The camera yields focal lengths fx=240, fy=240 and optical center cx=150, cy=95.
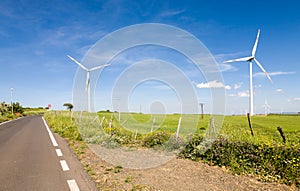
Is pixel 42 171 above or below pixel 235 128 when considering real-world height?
below

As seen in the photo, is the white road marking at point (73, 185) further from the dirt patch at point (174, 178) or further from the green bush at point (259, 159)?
Result: the green bush at point (259, 159)

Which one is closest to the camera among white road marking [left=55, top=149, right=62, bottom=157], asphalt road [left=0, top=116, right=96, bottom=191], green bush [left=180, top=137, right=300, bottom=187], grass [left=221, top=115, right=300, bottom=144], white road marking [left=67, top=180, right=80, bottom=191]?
white road marking [left=67, top=180, right=80, bottom=191]

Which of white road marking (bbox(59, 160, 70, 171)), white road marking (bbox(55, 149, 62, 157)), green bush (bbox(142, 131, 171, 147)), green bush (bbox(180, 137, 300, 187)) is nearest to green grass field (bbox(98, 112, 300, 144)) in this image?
green bush (bbox(180, 137, 300, 187))

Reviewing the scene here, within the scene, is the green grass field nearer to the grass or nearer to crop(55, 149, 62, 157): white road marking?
the grass

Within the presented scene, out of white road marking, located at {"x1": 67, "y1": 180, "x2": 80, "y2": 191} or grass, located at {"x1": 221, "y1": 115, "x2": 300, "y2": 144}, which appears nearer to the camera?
white road marking, located at {"x1": 67, "y1": 180, "x2": 80, "y2": 191}

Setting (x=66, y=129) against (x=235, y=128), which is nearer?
(x=66, y=129)

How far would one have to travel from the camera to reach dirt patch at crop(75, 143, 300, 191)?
5.02m

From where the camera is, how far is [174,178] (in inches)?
221

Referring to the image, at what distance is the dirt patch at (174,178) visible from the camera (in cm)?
502

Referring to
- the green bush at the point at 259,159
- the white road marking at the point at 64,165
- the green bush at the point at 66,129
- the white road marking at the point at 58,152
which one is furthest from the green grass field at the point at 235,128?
the white road marking at the point at 64,165

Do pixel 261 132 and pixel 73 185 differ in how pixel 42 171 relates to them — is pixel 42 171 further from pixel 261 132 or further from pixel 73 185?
pixel 261 132

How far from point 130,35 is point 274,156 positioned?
299 inches

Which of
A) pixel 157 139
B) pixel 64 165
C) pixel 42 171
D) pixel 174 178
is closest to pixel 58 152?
pixel 64 165

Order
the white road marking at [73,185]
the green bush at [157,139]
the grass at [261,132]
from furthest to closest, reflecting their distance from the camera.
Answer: the green bush at [157,139] < the grass at [261,132] < the white road marking at [73,185]
